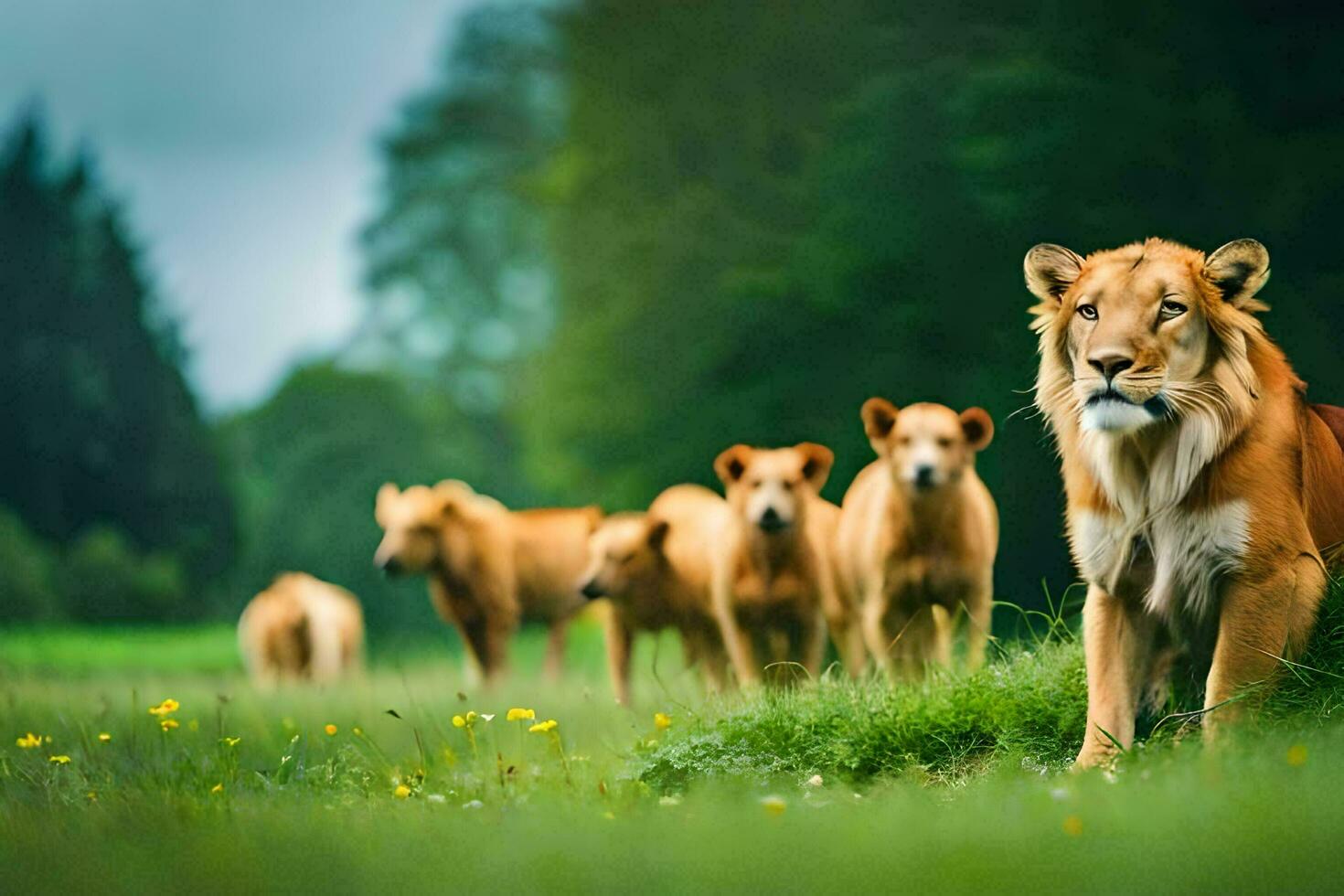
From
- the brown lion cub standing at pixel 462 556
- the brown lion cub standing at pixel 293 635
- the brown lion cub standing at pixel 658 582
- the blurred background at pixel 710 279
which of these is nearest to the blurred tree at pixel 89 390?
the blurred background at pixel 710 279

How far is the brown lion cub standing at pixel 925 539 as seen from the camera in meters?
7.63

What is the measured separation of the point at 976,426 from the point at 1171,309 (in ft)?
9.52

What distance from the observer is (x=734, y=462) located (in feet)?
27.2

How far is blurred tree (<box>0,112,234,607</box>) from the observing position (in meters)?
21.0

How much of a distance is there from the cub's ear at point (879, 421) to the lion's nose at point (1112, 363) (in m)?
2.99

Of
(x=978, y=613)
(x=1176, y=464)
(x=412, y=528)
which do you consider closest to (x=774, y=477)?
(x=978, y=613)

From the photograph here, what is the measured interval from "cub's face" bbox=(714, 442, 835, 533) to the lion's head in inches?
119

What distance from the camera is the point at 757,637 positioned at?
325 inches

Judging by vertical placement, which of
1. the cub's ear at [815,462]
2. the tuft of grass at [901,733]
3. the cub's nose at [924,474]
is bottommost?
the tuft of grass at [901,733]

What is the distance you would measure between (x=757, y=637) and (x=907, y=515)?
3.65 feet

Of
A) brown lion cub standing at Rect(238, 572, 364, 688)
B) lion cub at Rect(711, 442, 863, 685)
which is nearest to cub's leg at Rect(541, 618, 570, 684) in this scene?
brown lion cub standing at Rect(238, 572, 364, 688)

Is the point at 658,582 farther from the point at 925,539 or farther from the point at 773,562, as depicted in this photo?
the point at 925,539

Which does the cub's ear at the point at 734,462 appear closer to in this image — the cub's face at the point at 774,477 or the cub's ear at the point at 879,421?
the cub's face at the point at 774,477

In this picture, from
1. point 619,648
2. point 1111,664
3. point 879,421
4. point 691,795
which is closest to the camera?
point 1111,664
